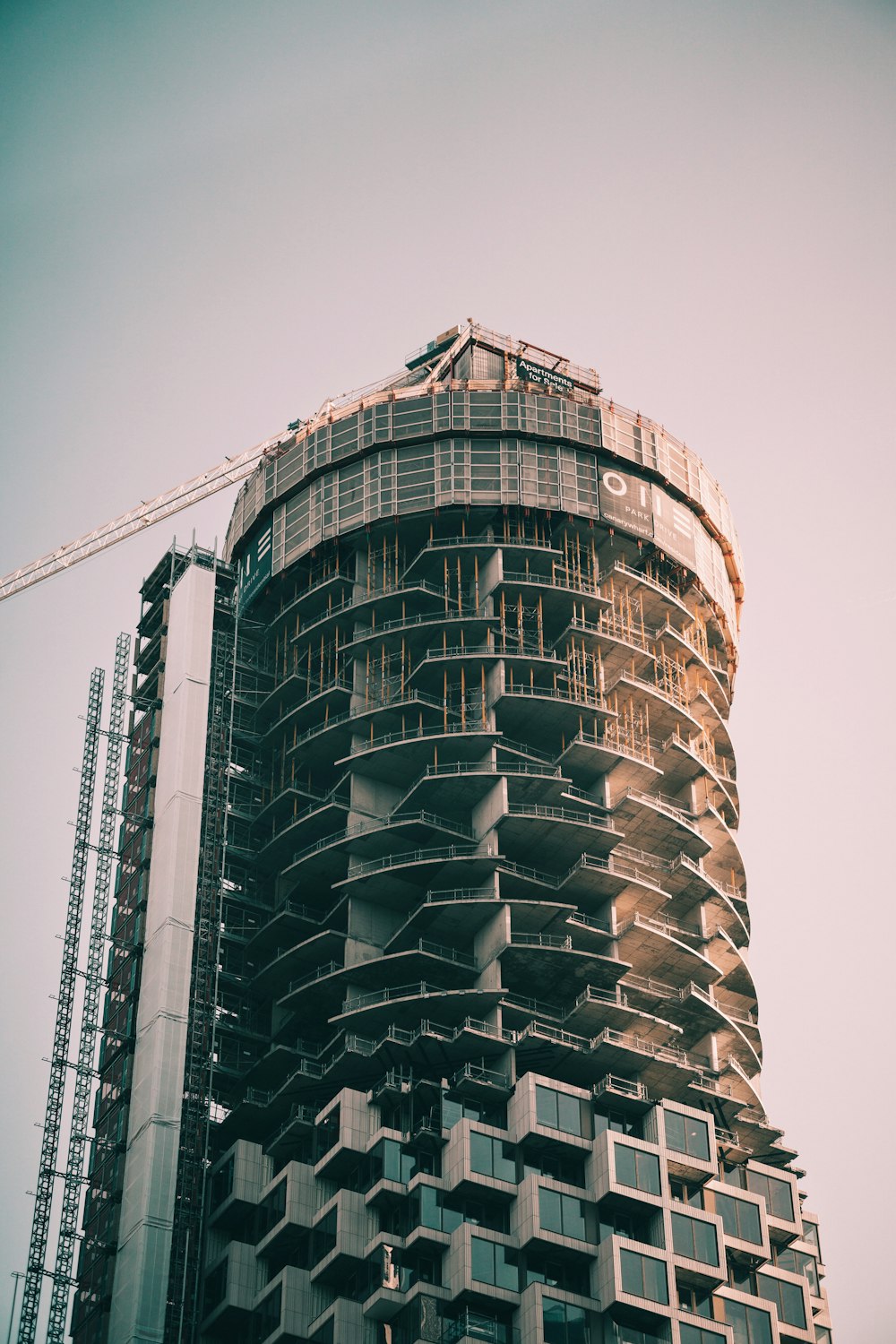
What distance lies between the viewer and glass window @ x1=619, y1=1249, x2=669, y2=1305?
5182 inches

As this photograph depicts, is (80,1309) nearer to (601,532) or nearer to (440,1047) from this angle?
(440,1047)

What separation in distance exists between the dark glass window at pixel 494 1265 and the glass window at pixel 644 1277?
6.15 m

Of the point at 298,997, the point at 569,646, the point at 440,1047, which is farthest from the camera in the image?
the point at 569,646

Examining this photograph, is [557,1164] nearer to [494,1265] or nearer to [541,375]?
[494,1265]

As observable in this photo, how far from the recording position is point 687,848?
161250mm

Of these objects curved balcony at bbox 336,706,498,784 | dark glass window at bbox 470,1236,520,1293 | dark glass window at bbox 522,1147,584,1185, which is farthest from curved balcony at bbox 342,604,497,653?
dark glass window at bbox 470,1236,520,1293

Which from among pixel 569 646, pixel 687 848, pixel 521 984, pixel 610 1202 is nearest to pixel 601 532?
pixel 569 646

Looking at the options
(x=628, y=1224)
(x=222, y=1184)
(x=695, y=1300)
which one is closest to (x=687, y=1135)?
(x=628, y=1224)

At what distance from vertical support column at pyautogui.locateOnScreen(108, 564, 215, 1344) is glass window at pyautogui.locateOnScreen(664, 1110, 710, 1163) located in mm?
31807

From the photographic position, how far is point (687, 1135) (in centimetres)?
14112

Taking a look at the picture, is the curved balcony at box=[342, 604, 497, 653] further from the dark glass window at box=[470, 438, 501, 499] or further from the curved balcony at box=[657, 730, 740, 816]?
the curved balcony at box=[657, 730, 740, 816]

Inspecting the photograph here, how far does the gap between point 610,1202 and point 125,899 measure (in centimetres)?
4876

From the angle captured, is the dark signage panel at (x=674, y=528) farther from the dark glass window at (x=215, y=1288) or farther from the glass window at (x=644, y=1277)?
the dark glass window at (x=215, y=1288)

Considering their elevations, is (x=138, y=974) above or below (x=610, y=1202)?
above
